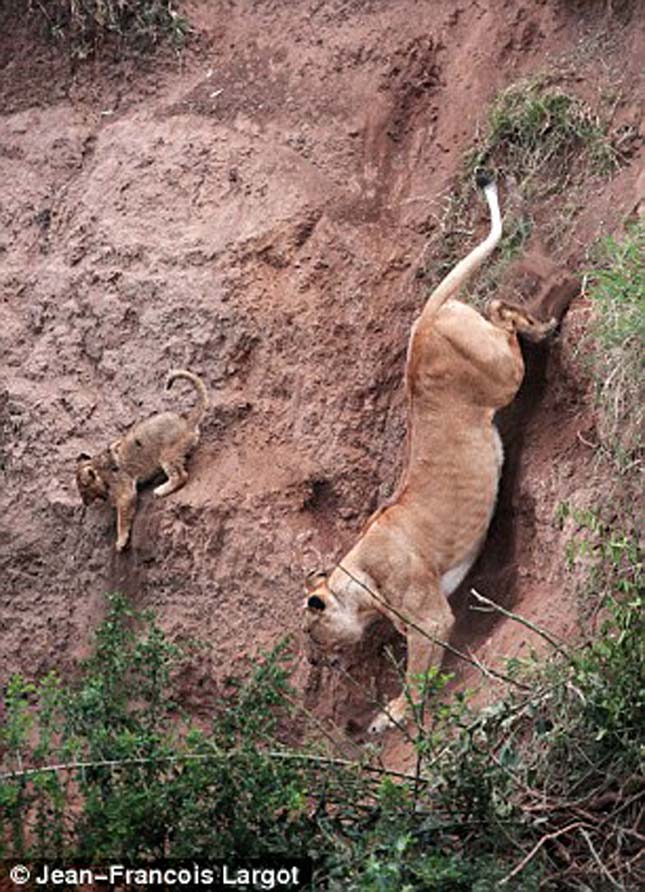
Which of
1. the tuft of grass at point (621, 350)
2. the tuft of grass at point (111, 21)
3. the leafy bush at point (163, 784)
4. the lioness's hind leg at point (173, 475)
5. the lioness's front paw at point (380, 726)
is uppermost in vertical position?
the tuft of grass at point (621, 350)

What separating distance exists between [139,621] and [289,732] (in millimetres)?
1102

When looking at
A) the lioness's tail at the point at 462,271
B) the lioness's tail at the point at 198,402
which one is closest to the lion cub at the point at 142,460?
the lioness's tail at the point at 198,402

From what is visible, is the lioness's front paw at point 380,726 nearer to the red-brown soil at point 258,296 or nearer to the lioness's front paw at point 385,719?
the lioness's front paw at point 385,719

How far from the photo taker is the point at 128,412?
11.7 m

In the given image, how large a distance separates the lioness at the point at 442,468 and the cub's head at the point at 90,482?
158 cm

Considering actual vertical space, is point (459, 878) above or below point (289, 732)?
above

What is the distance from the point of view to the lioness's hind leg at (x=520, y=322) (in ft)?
33.8

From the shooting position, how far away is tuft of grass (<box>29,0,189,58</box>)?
1277cm

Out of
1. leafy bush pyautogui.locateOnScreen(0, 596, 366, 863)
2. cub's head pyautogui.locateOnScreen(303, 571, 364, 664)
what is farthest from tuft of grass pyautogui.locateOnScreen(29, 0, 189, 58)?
leafy bush pyautogui.locateOnScreen(0, 596, 366, 863)

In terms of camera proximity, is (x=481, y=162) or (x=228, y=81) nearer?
(x=481, y=162)

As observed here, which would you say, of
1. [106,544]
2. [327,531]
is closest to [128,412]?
[106,544]

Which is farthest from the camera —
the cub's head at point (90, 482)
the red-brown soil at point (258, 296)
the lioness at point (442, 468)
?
the cub's head at point (90, 482)

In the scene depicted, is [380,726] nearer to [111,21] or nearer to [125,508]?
[125,508]

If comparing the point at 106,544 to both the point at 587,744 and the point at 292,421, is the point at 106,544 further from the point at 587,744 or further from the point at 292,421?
the point at 587,744
